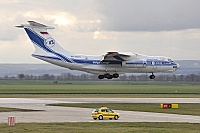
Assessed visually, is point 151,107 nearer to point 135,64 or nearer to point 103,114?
point 135,64

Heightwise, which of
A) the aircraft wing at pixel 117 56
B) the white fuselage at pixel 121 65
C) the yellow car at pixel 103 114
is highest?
the aircraft wing at pixel 117 56

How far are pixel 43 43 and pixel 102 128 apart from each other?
34238 mm

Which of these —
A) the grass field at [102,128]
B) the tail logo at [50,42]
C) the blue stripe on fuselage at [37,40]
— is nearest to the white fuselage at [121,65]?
the blue stripe on fuselage at [37,40]

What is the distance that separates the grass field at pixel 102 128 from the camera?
152 ft

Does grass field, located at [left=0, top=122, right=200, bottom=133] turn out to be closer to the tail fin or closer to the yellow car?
the yellow car

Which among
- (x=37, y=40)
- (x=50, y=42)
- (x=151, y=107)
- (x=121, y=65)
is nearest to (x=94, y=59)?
(x=121, y=65)

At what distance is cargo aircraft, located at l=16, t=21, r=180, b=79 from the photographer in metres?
79.7

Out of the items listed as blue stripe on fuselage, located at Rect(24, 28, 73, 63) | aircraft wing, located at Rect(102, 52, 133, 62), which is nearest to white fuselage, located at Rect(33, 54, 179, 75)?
aircraft wing, located at Rect(102, 52, 133, 62)

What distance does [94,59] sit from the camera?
81.1m

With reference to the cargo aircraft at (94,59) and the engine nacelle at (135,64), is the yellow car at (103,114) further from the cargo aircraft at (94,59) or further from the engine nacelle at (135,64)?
the engine nacelle at (135,64)

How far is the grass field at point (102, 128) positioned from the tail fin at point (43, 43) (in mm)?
27356

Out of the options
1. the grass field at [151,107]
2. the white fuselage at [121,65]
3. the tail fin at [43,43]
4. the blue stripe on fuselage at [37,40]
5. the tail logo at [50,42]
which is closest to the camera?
the grass field at [151,107]

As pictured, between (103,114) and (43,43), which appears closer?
(103,114)

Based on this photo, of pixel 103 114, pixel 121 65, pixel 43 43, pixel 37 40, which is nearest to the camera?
pixel 103 114
